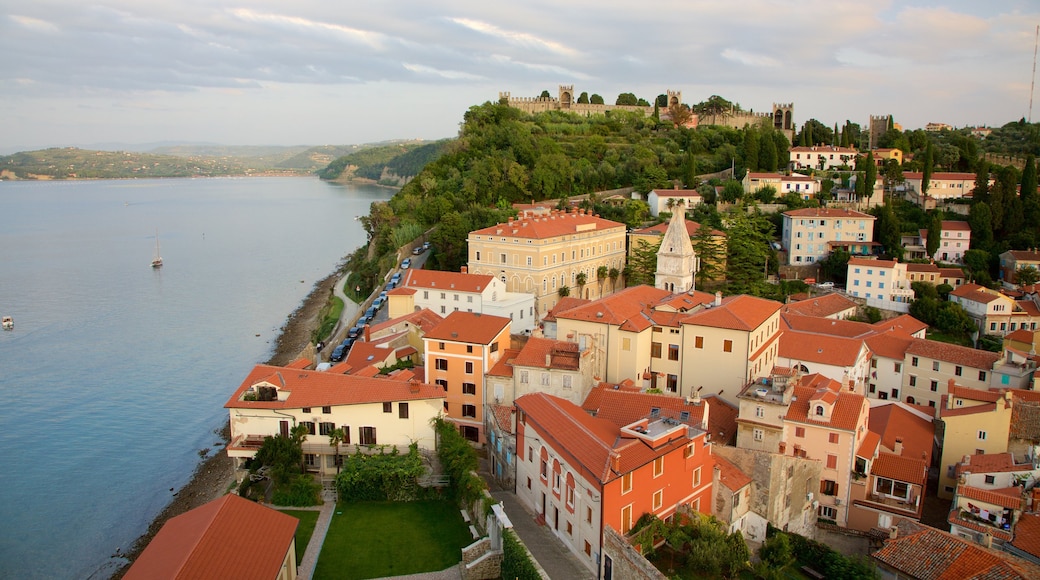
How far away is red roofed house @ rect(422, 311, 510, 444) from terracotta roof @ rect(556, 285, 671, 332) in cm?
283

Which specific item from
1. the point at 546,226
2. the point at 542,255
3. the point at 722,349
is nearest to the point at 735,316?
the point at 722,349

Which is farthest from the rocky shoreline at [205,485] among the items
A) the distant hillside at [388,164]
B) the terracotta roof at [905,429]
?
the distant hillside at [388,164]

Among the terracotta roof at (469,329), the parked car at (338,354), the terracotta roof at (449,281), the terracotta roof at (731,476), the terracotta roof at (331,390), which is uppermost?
the terracotta roof at (469,329)

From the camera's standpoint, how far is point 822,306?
1270 inches

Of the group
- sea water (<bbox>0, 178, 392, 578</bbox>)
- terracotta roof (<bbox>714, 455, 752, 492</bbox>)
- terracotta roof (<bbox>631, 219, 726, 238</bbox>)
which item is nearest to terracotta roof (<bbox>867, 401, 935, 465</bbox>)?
terracotta roof (<bbox>714, 455, 752, 492</bbox>)

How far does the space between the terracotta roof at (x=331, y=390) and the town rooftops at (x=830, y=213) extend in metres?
28.4

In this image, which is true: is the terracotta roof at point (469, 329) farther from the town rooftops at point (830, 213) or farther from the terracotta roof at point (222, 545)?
the town rooftops at point (830, 213)

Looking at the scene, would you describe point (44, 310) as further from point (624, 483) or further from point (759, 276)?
point (624, 483)

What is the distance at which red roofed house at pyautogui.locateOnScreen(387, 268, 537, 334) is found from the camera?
101ft

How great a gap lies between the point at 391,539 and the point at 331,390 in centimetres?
440

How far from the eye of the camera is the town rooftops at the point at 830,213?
39250 mm

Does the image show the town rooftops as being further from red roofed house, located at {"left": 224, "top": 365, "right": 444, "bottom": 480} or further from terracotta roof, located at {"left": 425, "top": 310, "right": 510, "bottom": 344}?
red roofed house, located at {"left": 224, "top": 365, "right": 444, "bottom": 480}

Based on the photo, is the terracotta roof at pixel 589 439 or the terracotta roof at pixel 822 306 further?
the terracotta roof at pixel 822 306

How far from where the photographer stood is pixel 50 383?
3200 cm
